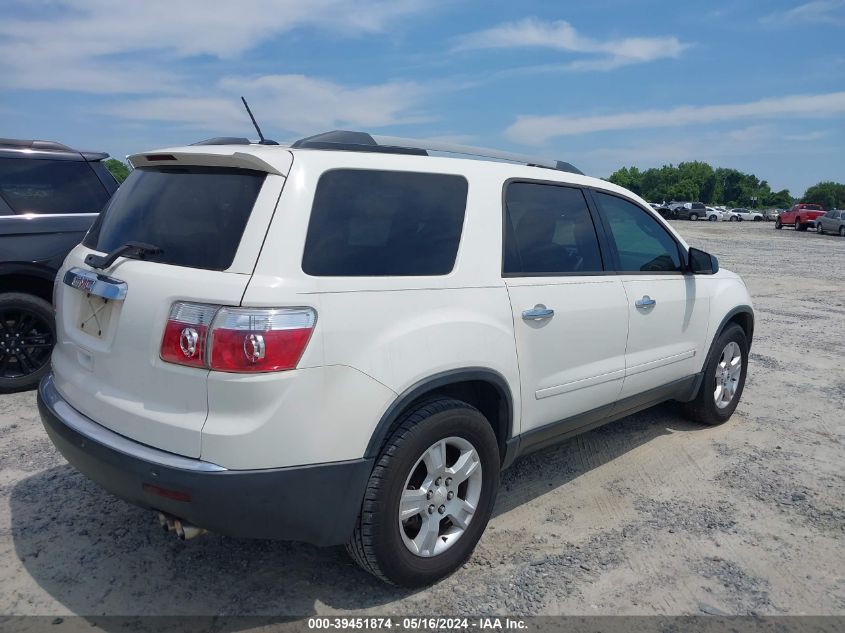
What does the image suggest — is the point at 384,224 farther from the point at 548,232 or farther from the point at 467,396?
the point at 548,232

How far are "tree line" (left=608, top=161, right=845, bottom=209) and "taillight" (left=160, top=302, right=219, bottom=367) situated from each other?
125854mm

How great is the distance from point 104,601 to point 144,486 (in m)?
0.73

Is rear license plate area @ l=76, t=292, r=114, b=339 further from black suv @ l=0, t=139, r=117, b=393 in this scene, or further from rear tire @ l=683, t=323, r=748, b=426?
rear tire @ l=683, t=323, r=748, b=426

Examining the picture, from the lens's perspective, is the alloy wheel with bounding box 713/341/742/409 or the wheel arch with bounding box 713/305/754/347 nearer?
the wheel arch with bounding box 713/305/754/347

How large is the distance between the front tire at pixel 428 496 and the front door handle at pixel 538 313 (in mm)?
546

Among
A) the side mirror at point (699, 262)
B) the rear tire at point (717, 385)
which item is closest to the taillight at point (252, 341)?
the side mirror at point (699, 262)

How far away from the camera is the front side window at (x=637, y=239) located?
4.07 metres

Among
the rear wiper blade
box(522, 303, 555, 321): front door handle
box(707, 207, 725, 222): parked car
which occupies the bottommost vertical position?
box(707, 207, 725, 222): parked car

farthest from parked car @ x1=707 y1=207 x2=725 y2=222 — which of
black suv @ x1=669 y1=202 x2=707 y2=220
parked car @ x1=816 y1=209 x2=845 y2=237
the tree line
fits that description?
the tree line

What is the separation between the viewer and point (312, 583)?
9.82 feet

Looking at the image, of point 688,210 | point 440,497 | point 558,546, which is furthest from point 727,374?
point 688,210

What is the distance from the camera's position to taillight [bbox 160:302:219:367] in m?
2.40

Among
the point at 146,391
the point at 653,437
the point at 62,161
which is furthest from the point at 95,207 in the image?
the point at 653,437

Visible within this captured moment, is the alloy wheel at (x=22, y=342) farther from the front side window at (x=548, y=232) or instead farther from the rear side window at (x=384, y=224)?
the front side window at (x=548, y=232)
